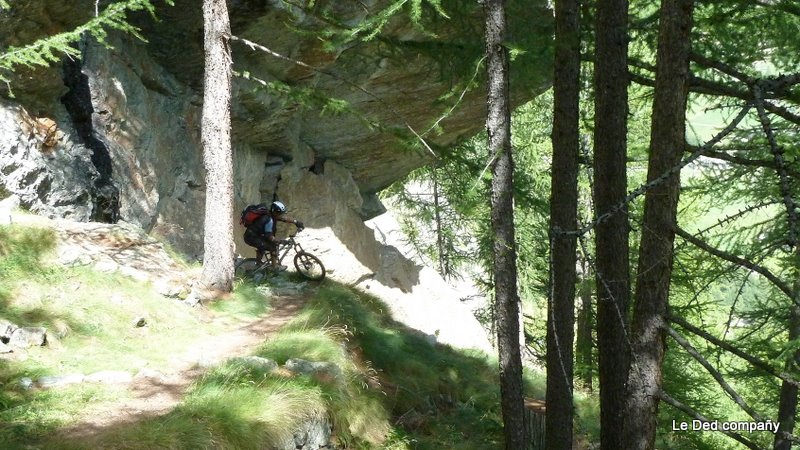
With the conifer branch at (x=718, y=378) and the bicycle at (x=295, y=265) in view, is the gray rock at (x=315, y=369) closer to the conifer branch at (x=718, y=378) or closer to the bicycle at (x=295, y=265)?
the conifer branch at (x=718, y=378)

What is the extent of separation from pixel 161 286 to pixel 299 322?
7.81 ft

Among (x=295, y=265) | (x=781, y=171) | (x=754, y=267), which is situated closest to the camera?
(x=781, y=171)

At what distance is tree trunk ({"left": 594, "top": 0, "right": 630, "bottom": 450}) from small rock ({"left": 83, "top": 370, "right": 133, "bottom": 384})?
5.09 metres

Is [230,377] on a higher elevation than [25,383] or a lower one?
higher

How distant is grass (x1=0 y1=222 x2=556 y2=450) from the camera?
583cm

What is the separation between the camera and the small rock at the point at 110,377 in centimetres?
688

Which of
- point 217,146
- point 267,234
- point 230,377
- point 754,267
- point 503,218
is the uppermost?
point 217,146

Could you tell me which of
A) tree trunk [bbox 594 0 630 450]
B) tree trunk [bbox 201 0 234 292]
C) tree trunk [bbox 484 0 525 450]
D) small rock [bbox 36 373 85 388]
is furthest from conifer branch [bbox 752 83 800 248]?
tree trunk [bbox 201 0 234 292]

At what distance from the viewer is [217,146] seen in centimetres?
1140

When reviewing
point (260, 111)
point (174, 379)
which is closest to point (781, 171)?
point (174, 379)

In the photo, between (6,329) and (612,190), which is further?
(612,190)

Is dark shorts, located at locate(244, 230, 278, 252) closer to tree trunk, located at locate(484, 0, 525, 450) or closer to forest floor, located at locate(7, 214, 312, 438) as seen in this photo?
forest floor, located at locate(7, 214, 312, 438)

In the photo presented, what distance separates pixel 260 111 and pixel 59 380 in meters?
11.8

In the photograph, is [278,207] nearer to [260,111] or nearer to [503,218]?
[260,111]
